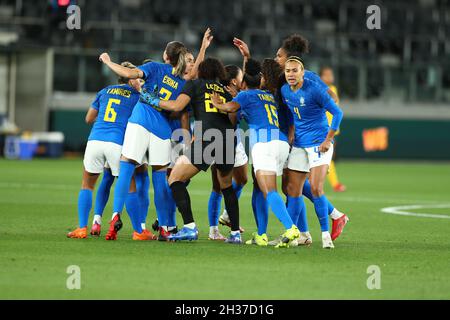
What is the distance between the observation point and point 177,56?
35.3ft

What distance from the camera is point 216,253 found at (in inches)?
378

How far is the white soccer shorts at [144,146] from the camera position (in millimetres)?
10586

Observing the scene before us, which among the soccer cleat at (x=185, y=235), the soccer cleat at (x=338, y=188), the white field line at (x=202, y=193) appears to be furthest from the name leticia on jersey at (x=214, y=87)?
the soccer cleat at (x=338, y=188)

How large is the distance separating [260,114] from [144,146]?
139cm

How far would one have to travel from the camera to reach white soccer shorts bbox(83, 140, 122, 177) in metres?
10.9

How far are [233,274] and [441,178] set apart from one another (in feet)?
62.0

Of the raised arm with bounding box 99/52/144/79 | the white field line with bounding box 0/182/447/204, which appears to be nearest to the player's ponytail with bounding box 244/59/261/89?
the raised arm with bounding box 99/52/144/79

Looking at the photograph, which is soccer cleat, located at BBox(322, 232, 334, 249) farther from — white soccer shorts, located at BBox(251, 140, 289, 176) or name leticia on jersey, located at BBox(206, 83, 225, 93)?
name leticia on jersey, located at BBox(206, 83, 225, 93)

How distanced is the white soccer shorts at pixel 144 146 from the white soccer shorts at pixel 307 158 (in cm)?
143

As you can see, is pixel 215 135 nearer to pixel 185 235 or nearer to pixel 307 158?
pixel 307 158

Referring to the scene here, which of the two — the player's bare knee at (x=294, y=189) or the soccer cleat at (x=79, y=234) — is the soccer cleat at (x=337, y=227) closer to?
the player's bare knee at (x=294, y=189)
